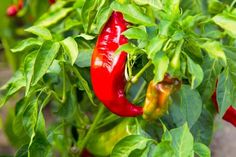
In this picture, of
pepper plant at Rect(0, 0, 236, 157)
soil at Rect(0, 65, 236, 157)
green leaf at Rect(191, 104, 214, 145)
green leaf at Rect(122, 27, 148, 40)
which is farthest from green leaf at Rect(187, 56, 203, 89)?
soil at Rect(0, 65, 236, 157)

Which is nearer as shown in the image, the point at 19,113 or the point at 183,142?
the point at 183,142

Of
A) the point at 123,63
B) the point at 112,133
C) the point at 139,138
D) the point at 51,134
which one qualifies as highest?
the point at 123,63

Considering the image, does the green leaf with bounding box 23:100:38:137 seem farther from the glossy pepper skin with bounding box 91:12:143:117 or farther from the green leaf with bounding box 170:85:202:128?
the green leaf with bounding box 170:85:202:128

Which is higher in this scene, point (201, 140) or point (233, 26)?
point (233, 26)

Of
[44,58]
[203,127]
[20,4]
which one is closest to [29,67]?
[44,58]

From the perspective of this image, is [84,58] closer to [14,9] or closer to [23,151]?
[23,151]

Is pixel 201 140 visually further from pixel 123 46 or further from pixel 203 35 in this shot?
pixel 123 46

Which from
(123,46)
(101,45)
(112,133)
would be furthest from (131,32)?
(112,133)
